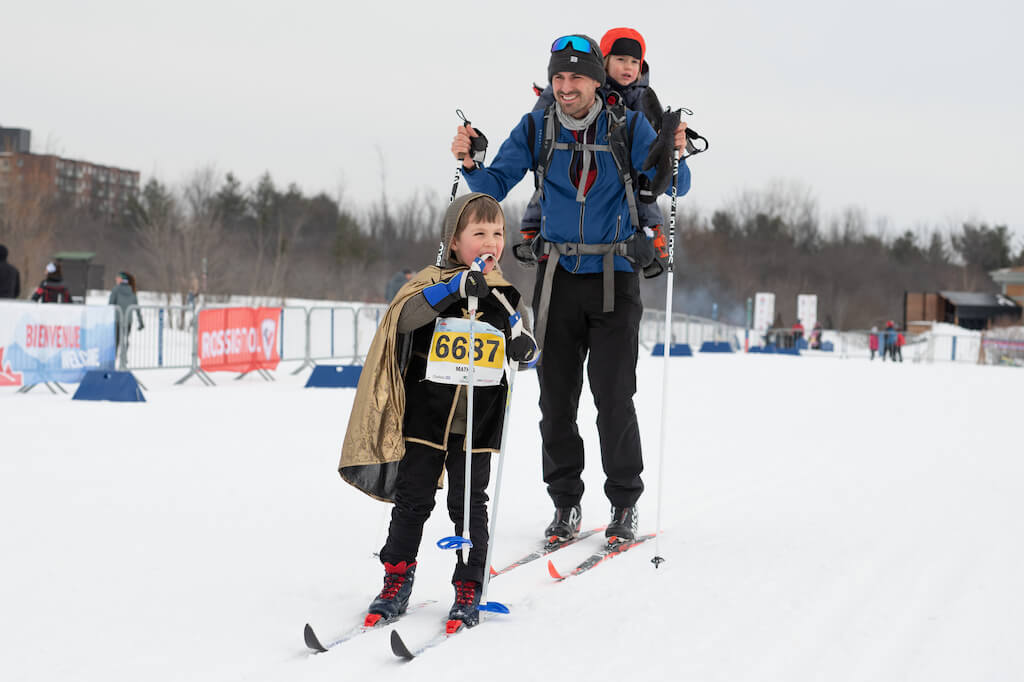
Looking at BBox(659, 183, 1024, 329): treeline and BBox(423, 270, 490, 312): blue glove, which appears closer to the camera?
BBox(423, 270, 490, 312): blue glove

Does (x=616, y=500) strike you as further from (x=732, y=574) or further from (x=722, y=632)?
(x=722, y=632)

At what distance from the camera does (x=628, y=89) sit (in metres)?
4.30

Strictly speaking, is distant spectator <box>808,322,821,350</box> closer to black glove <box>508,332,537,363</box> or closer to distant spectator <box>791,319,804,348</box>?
distant spectator <box>791,319,804,348</box>

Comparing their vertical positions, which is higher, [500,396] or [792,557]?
[500,396]

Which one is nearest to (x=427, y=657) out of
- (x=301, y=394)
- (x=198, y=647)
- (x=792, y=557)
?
(x=198, y=647)

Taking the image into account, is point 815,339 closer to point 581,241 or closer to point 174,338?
point 174,338

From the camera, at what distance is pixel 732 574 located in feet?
12.0

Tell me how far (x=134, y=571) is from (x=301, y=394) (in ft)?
25.8

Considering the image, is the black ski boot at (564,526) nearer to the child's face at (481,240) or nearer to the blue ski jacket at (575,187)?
the blue ski jacket at (575,187)

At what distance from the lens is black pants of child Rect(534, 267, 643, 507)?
4.11m

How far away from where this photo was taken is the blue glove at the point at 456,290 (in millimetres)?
2975

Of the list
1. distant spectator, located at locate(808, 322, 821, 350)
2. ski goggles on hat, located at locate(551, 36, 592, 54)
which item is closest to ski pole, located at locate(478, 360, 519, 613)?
ski goggles on hat, located at locate(551, 36, 592, 54)

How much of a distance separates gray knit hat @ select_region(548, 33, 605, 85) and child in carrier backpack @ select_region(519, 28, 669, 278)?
0.26 meters

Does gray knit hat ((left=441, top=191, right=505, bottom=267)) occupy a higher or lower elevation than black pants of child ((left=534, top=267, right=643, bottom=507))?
higher
